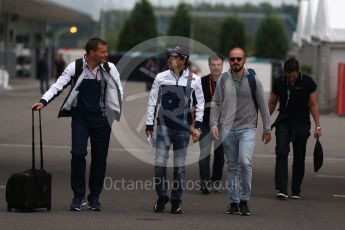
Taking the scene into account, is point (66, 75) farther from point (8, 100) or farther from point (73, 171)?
point (8, 100)

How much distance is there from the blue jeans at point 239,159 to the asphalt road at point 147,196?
0.30 metres

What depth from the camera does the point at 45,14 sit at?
69.1 m

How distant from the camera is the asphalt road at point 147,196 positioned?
1074 cm

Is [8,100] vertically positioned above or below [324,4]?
below

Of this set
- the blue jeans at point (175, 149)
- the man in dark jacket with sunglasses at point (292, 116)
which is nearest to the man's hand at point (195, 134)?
the blue jeans at point (175, 149)

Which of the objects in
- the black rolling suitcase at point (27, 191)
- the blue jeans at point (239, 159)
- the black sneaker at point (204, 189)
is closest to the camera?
the black rolling suitcase at point (27, 191)

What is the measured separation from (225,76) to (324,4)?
28.8 meters

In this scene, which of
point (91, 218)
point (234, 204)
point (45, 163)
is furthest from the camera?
point (45, 163)

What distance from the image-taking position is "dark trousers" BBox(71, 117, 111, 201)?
1144 cm

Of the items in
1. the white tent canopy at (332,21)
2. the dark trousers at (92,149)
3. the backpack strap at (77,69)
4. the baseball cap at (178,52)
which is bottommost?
the dark trousers at (92,149)

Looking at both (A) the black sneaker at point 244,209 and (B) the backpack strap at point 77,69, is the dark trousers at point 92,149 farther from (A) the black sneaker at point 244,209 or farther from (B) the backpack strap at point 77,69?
(A) the black sneaker at point 244,209

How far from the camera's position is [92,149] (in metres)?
11.6

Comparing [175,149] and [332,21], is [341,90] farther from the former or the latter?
[175,149]

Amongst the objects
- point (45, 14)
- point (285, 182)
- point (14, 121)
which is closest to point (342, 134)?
point (14, 121)
